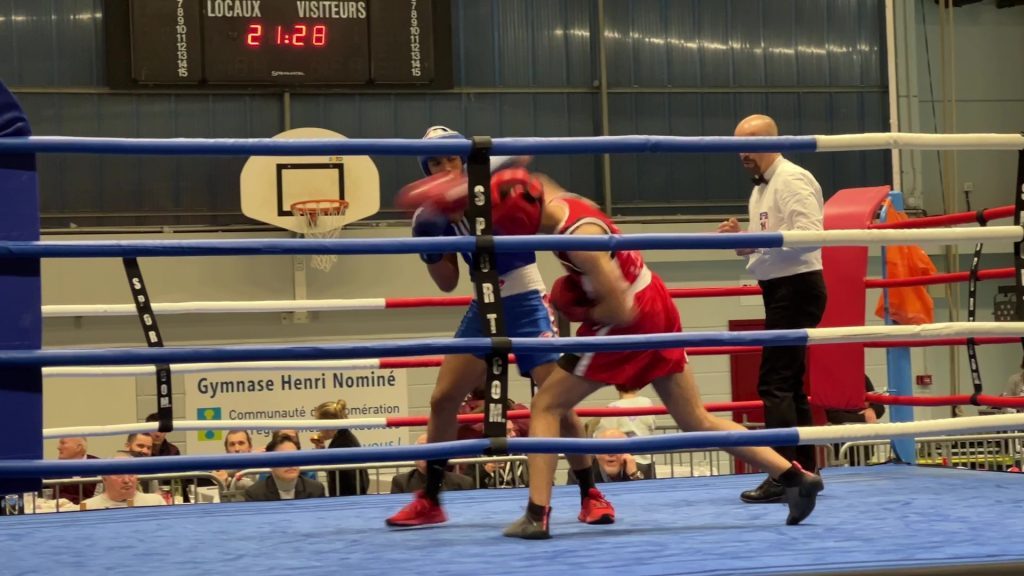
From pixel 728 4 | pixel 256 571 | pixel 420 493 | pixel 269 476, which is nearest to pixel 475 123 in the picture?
pixel 728 4

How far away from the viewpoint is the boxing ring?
2.62 meters

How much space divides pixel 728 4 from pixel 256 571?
34.9 feet

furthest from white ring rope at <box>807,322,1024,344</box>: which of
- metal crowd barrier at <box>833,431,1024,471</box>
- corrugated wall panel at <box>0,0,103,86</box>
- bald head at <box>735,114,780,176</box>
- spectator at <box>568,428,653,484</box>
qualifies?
corrugated wall panel at <box>0,0,103,86</box>

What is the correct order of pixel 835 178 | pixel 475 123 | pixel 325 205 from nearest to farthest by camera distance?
pixel 325 205
pixel 475 123
pixel 835 178

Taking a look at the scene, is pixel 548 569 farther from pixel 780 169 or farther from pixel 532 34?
pixel 532 34

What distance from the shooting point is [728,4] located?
12.3m

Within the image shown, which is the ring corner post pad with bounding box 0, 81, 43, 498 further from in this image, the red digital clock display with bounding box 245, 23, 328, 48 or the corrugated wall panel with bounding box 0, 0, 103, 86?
the corrugated wall panel with bounding box 0, 0, 103, 86

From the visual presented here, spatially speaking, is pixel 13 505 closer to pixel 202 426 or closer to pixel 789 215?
pixel 202 426

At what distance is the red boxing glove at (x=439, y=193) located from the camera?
309cm

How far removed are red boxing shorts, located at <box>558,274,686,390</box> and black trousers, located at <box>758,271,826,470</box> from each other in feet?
2.99

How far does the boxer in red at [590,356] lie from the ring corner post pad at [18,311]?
1183 millimetres

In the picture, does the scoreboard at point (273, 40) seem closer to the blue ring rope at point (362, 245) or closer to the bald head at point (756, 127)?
the bald head at point (756, 127)

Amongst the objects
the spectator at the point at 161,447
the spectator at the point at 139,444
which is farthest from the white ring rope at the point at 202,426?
the spectator at the point at 161,447

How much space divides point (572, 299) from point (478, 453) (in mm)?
626
